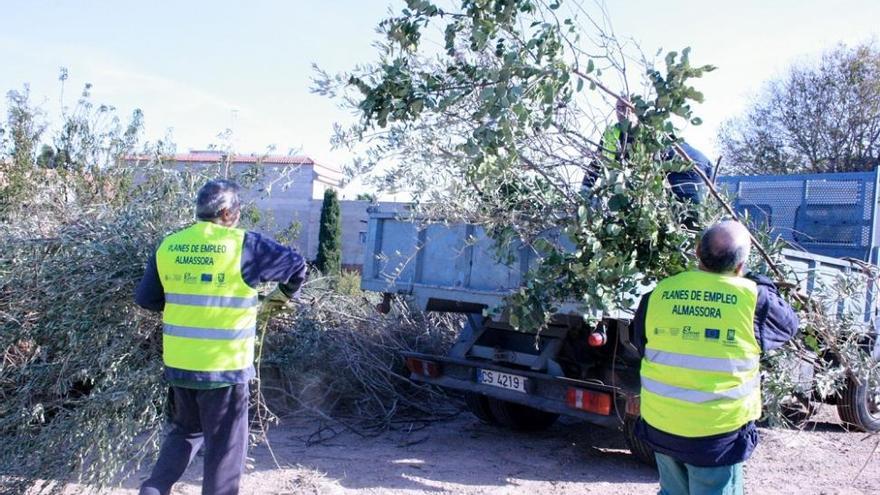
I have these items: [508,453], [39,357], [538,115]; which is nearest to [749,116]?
[508,453]

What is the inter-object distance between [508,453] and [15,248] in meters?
3.79

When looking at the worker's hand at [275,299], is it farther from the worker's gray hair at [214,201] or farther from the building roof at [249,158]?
the building roof at [249,158]

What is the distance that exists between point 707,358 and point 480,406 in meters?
3.90

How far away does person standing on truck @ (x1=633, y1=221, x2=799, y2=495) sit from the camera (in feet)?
10.3

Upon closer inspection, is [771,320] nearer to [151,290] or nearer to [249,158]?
[151,290]

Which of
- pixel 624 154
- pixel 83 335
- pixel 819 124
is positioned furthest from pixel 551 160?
pixel 819 124

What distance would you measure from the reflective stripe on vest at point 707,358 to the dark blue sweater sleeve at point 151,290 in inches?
94.5

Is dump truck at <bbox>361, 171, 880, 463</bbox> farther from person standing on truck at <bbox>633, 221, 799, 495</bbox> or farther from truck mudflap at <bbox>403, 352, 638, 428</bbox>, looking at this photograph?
person standing on truck at <bbox>633, 221, 799, 495</bbox>

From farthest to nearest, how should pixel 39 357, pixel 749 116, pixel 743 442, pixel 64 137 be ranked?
pixel 749 116 < pixel 64 137 < pixel 39 357 < pixel 743 442

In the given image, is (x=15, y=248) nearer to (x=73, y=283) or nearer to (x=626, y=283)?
(x=73, y=283)

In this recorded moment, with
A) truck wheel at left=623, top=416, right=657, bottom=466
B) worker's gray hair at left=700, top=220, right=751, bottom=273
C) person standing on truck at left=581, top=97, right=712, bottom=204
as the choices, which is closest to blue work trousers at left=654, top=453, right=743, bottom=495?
worker's gray hair at left=700, top=220, right=751, bottom=273

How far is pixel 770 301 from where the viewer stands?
331 cm

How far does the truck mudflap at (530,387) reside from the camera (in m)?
5.43

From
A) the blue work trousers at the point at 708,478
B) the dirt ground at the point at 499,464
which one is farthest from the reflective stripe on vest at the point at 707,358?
the dirt ground at the point at 499,464
